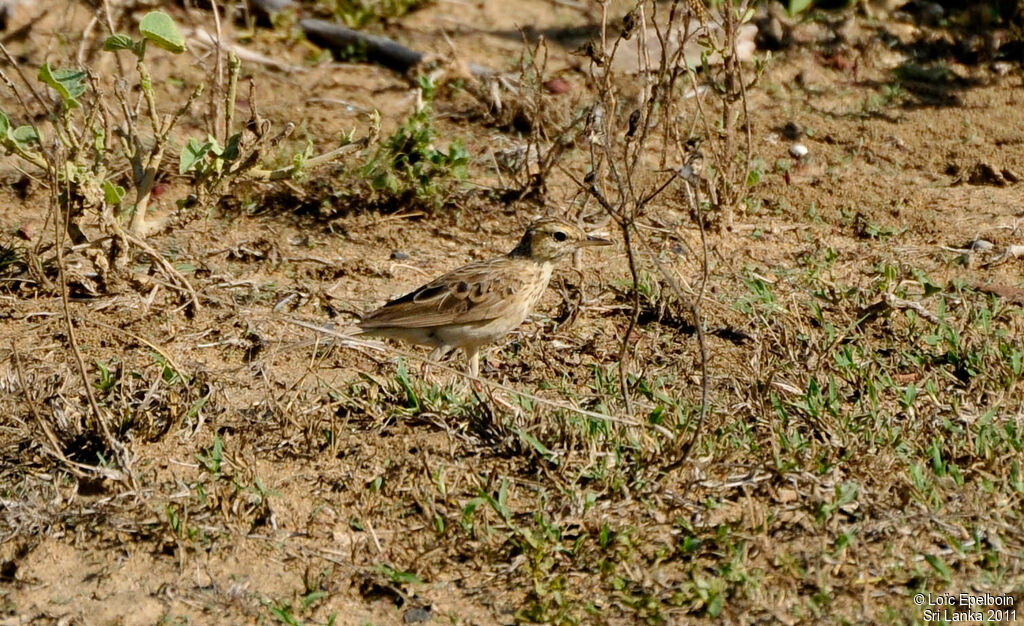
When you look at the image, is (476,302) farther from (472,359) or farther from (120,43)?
(120,43)

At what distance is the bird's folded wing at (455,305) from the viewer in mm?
6801

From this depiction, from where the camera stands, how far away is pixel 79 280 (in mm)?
7137

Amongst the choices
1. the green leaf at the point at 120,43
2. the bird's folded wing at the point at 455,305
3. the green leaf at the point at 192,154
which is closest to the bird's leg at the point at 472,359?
the bird's folded wing at the point at 455,305

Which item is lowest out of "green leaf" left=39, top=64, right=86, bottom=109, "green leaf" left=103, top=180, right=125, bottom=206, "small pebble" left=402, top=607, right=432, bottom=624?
"small pebble" left=402, top=607, right=432, bottom=624

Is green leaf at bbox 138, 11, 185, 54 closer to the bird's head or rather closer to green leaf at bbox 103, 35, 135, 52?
green leaf at bbox 103, 35, 135, 52

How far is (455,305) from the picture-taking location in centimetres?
684

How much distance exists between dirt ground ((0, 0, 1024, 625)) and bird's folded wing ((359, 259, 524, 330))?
0.21 meters

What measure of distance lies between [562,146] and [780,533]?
3.72 metres

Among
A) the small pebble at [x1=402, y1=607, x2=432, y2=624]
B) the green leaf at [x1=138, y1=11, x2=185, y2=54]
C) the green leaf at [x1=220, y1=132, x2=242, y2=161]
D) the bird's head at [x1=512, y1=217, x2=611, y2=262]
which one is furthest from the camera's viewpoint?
the bird's head at [x1=512, y1=217, x2=611, y2=262]

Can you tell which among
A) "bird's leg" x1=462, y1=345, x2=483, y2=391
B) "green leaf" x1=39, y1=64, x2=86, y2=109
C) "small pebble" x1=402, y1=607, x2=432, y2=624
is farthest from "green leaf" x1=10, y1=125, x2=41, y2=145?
"small pebble" x1=402, y1=607, x2=432, y2=624

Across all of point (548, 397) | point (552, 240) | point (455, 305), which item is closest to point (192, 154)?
point (455, 305)

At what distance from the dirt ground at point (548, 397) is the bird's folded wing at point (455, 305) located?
21 cm

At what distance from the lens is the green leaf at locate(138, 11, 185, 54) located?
6.22 metres

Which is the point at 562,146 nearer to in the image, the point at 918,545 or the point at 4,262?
the point at 4,262
